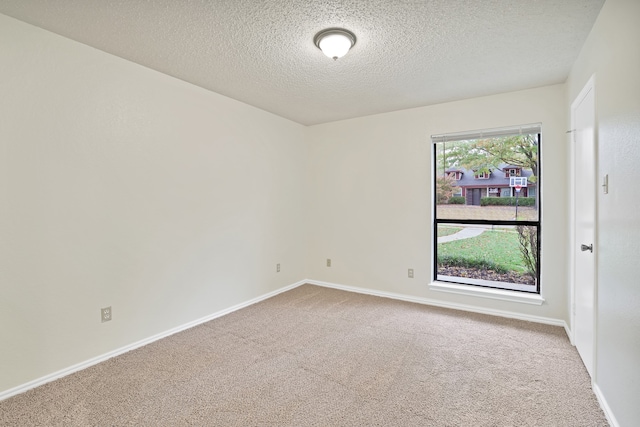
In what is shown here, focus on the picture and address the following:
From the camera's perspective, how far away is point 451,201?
3.78m

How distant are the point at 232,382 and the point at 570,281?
3120mm

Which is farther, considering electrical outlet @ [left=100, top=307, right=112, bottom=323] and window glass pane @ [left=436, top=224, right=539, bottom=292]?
window glass pane @ [left=436, top=224, right=539, bottom=292]

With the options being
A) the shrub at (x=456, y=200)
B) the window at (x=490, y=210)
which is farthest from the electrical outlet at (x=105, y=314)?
the shrub at (x=456, y=200)

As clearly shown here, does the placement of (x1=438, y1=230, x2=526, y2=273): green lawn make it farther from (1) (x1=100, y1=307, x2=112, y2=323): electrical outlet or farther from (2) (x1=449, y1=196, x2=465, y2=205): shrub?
(1) (x1=100, y1=307, x2=112, y2=323): electrical outlet

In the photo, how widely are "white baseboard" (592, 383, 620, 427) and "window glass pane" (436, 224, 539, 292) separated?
1561 mm

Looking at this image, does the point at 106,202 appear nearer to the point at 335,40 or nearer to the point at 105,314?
the point at 105,314

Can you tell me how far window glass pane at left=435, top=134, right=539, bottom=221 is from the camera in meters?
3.36

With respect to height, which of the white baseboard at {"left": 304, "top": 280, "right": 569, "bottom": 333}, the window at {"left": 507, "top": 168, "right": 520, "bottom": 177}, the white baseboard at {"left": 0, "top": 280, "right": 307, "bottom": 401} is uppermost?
the window at {"left": 507, "top": 168, "right": 520, "bottom": 177}

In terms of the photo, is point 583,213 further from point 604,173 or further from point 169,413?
point 169,413

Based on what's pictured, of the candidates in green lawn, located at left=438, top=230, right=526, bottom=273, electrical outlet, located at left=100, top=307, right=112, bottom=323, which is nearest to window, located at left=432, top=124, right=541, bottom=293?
green lawn, located at left=438, top=230, right=526, bottom=273

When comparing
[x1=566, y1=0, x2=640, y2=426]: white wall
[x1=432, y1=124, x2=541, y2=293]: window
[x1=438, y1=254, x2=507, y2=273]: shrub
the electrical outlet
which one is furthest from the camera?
[x1=438, y1=254, x2=507, y2=273]: shrub

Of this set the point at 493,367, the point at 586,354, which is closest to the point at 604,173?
the point at 586,354

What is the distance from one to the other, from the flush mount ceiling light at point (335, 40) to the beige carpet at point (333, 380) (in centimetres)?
239

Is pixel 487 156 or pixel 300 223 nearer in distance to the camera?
pixel 487 156
